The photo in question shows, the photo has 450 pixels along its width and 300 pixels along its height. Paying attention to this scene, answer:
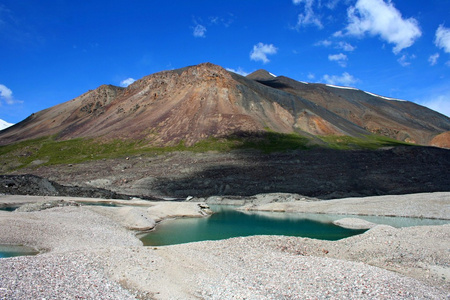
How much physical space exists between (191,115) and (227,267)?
9008 cm

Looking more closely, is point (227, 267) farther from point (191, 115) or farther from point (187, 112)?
point (187, 112)

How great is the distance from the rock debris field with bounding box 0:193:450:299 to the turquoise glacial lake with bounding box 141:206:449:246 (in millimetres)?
4959

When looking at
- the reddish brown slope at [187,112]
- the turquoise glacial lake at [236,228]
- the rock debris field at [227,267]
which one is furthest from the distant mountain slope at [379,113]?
the rock debris field at [227,267]

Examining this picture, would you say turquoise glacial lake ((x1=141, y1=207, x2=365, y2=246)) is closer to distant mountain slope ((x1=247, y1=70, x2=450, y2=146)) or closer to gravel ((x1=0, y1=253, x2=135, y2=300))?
gravel ((x1=0, y1=253, x2=135, y2=300))

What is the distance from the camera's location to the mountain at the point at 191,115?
10006 centimetres

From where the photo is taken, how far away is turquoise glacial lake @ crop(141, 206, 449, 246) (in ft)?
92.7

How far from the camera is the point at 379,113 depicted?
16500 centimetres

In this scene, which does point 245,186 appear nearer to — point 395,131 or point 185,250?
point 185,250

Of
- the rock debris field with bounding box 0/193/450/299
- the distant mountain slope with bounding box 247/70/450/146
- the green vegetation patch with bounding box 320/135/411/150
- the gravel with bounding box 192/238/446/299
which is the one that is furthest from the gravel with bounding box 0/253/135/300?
the distant mountain slope with bounding box 247/70/450/146

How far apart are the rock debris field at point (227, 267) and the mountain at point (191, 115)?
7152 centimetres

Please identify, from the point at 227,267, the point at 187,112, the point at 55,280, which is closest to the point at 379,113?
the point at 187,112

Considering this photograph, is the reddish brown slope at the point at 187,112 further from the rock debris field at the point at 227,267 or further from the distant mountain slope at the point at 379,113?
the rock debris field at the point at 227,267

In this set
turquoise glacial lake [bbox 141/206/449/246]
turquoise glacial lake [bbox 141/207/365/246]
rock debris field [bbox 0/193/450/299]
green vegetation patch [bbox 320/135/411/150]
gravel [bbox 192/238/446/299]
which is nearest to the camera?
rock debris field [bbox 0/193/450/299]

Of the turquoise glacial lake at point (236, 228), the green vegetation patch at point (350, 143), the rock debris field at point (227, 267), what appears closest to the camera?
the rock debris field at point (227, 267)
